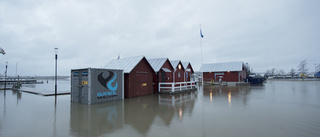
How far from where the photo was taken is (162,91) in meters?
19.4

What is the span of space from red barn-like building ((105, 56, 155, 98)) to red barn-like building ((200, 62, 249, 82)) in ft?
82.1

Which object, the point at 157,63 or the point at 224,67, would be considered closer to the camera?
the point at 157,63

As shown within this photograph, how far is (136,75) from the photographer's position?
54.7 feet

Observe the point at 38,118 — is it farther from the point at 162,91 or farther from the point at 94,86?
the point at 162,91

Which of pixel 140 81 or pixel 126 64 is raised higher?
pixel 126 64

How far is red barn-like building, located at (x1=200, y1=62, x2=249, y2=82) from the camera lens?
A: 38.7 m

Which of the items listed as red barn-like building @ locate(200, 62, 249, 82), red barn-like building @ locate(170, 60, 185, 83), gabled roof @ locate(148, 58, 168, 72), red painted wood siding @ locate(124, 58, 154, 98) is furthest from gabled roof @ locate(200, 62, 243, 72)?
red painted wood siding @ locate(124, 58, 154, 98)

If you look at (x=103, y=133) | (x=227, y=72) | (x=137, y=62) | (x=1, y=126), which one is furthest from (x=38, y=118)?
(x=227, y=72)

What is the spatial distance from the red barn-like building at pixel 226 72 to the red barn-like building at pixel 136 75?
Answer: 82.1ft

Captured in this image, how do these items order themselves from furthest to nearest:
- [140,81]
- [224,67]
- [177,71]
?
[224,67], [177,71], [140,81]

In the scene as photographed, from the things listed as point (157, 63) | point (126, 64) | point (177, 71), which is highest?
point (157, 63)

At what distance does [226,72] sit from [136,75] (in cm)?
3008

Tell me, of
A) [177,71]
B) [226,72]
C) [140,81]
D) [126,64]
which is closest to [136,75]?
[140,81]

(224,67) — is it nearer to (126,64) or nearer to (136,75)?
(136,75)
